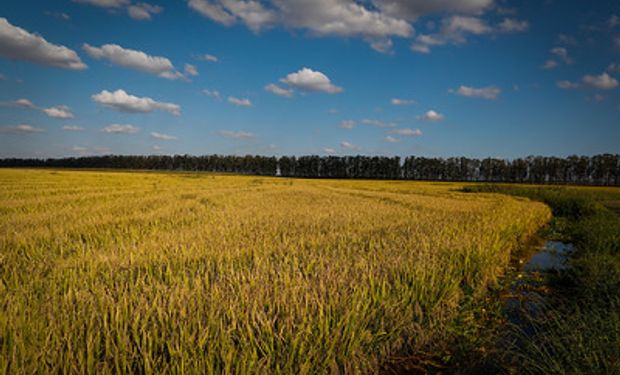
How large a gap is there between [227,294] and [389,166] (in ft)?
376

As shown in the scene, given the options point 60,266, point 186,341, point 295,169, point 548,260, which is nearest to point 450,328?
point 186,341

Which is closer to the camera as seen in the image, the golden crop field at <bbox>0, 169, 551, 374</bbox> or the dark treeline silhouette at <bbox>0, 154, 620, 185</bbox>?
the golden crop field at <bbox>0, 169, 551, 374</bbox>

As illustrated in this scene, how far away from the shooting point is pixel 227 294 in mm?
3387

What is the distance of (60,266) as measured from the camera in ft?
15.2

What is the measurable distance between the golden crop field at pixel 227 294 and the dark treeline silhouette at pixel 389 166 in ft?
349

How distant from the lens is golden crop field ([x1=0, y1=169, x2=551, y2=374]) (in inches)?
95.3

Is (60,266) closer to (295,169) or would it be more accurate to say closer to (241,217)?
(241,217)

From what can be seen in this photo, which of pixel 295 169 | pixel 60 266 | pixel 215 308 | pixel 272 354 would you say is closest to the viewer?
pixel 272 354

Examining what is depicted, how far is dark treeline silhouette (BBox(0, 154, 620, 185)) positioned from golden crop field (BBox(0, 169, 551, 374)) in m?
106

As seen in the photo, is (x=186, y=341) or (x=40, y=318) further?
(x=40, y=318)

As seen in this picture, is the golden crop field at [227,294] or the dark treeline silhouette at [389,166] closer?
the golden crop field at [227,294]

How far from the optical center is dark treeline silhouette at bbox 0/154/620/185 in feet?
287

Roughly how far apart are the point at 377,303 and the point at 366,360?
866 mm

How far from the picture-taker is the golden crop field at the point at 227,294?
Result: 242cm
